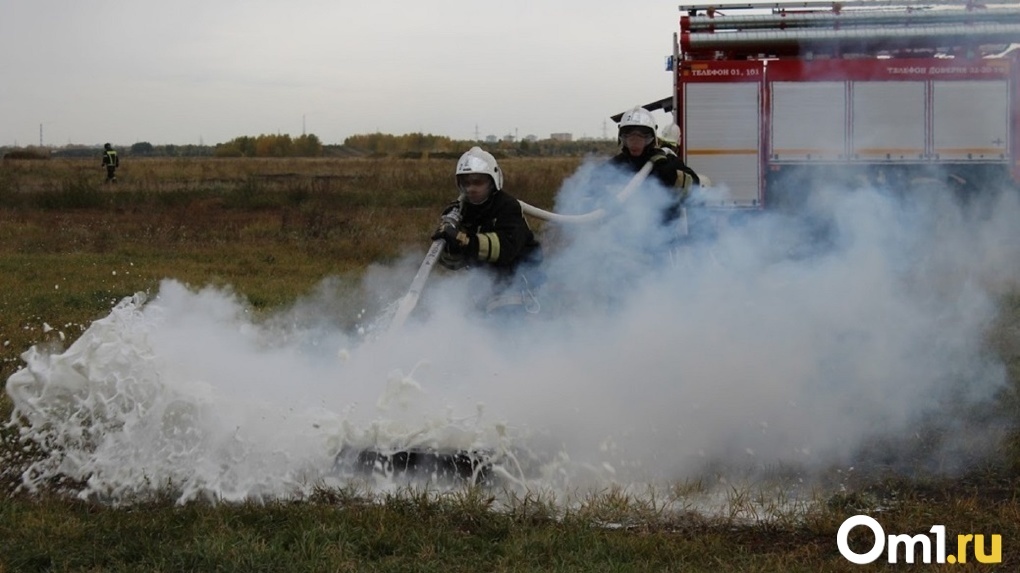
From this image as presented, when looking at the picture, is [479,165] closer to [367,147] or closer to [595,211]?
[595,211]

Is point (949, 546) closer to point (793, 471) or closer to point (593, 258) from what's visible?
point (793, 471)

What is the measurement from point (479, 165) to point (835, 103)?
31.6 ft

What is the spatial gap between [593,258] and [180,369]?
309 centimetres

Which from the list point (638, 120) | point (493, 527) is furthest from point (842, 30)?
point (493, 527)

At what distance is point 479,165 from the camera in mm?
6582

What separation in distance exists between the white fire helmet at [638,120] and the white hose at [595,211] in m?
0.32

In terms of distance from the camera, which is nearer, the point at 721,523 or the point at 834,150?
the point at 721,523

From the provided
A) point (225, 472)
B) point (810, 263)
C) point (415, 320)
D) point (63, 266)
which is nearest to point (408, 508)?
point (225, 472)

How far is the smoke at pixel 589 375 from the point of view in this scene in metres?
5.49

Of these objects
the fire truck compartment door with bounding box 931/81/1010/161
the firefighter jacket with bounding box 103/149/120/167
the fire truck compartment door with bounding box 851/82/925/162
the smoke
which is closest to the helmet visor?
the smoke

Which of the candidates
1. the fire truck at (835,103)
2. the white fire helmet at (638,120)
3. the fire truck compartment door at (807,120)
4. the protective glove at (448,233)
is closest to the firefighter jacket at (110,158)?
the fire truck at (835,103)

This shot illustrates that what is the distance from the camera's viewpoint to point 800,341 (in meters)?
6.89

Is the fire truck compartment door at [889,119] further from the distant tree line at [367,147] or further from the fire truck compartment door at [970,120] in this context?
the distant tree line at [367,147]

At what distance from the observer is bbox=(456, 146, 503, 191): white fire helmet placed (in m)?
6.58
